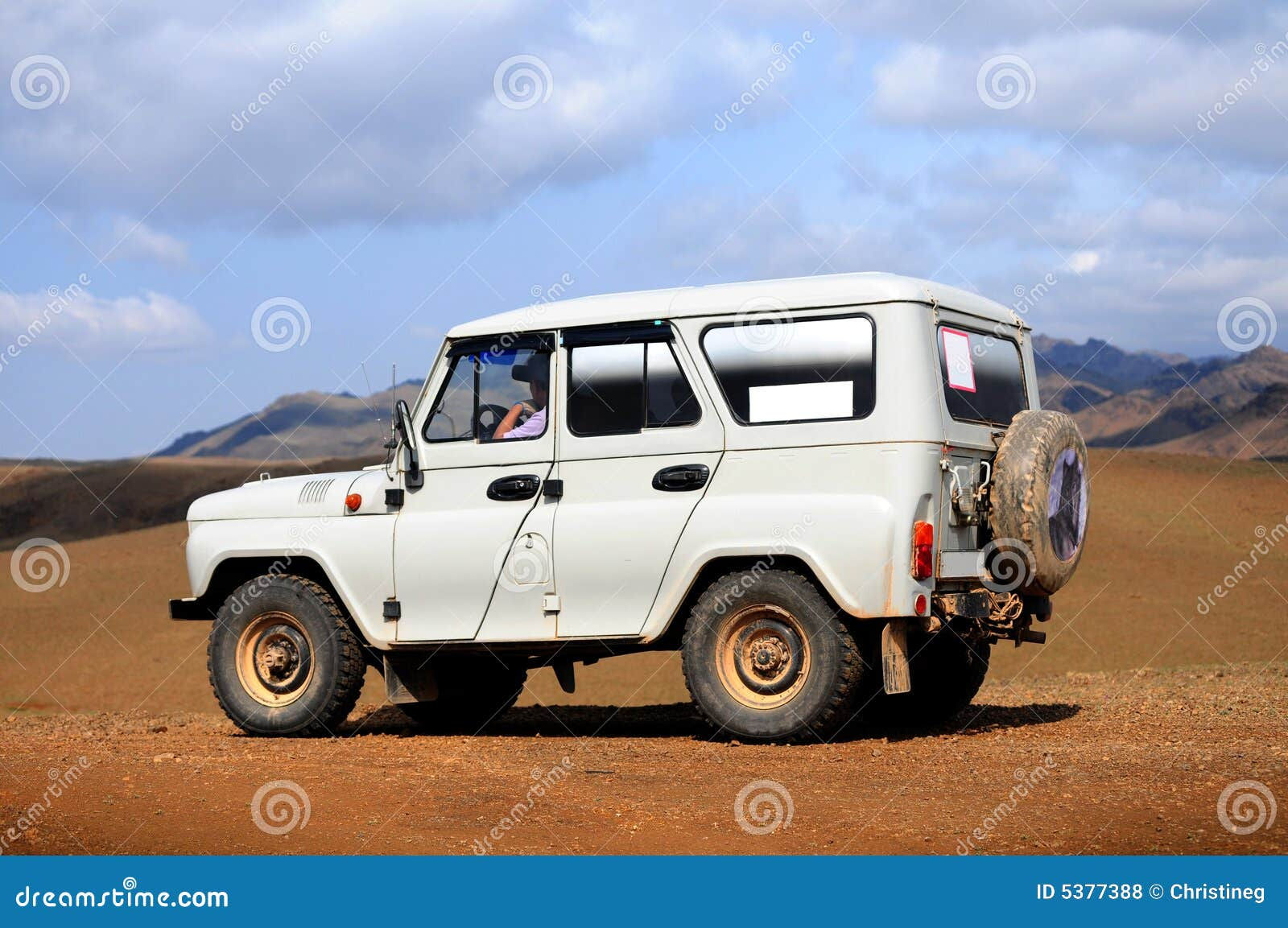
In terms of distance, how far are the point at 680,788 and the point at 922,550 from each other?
6.61 feet

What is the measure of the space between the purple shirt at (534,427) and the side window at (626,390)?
22 centimetres

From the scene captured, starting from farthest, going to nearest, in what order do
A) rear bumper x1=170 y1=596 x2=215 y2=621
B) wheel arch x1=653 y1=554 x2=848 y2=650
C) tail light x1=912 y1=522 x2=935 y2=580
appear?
rear bumper x1=170 y1=596 x2=215 y2=621 < wheel arch x1=653 y1=554 x2=848 y2=650 < tail light x1=912 y1=522 x2=935 y2=580

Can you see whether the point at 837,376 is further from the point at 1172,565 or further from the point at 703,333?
the point at 1172,565

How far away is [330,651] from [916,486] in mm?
4107

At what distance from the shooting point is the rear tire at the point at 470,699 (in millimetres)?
11242

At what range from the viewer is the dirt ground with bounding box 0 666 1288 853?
639 centimetres
